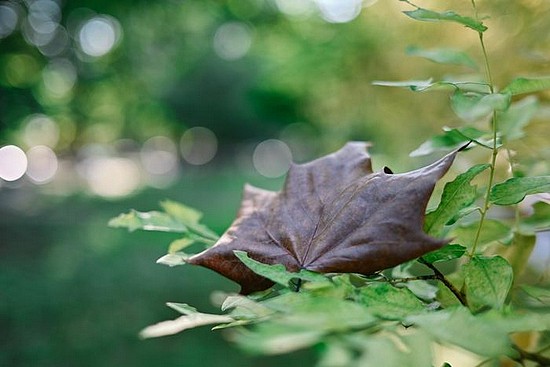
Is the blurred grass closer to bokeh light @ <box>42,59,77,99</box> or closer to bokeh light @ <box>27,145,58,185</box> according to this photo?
bokeh light @ <box>42,59,77,99</box>

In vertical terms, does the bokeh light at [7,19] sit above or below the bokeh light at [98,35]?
above

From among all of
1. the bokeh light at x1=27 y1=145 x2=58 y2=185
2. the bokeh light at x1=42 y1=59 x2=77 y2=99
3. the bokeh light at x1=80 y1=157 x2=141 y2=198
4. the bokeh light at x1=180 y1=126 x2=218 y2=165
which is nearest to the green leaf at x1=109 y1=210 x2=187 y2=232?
the bokeh light at x1=42 y1=59 x2=77 y2=99

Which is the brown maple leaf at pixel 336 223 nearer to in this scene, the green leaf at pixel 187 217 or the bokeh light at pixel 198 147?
the green leaf at pixel 187 217

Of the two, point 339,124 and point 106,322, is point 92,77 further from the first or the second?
point 339,124

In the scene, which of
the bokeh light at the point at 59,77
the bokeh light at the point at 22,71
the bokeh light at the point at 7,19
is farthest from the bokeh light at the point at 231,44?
the bokeh light at the point at 7,19

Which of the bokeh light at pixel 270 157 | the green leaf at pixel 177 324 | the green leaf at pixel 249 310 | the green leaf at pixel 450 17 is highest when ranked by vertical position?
the green leaf at pixel 450 17
